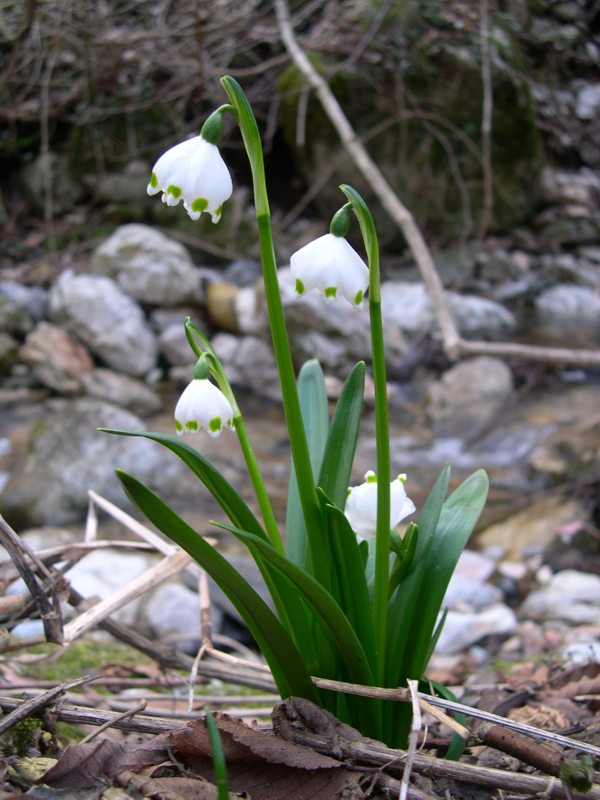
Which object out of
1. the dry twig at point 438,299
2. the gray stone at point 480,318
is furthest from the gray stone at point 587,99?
the dry twig at point 438,299

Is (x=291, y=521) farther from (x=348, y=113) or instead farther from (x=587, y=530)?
(x=348, y=113)

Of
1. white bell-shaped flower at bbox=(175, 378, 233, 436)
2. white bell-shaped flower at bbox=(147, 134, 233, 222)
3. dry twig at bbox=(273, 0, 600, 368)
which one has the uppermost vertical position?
white bell-shaped flower at bbox=(147, 134, 233, 222)

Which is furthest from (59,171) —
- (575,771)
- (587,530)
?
(575,771)

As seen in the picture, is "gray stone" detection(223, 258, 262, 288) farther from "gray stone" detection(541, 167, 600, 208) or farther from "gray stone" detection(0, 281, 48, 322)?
"gray stone" detection(541, 167, 600, 208)

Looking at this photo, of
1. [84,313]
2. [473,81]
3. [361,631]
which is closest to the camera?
[361,631]

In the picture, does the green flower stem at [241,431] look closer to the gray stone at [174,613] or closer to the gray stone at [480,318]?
the gray stone at [174,613]

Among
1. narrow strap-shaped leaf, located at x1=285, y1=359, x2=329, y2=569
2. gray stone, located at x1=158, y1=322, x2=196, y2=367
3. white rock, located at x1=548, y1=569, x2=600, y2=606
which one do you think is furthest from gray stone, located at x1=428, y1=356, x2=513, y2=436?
narrow strap-shaped leaf, located at x1=285, y1=359, x2=329, y2=569

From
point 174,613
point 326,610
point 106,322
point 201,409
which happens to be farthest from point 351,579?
point 106,322
